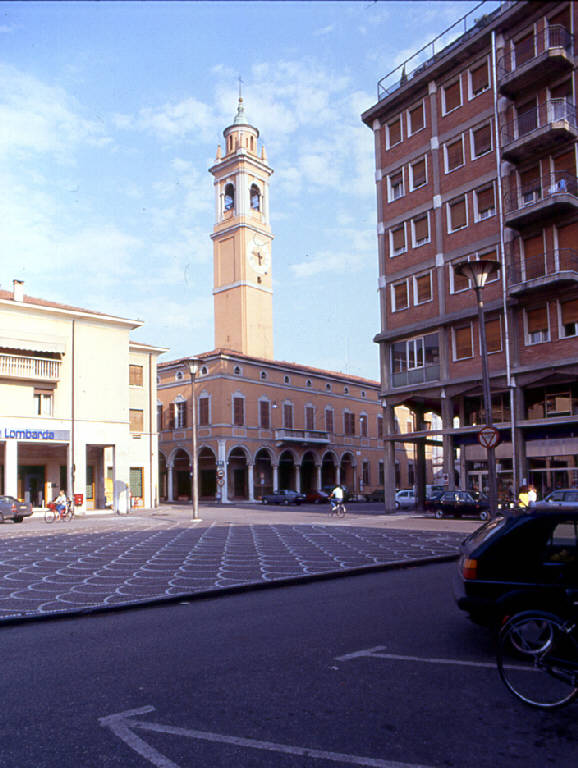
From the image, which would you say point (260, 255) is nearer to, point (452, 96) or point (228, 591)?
point (452, 96)

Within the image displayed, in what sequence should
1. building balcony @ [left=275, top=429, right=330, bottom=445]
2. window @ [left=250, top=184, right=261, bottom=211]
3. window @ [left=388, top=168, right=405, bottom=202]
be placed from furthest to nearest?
window @ [left=250, top=184, right=261, bottom=211] < building balcony @ [left=275, top=429, right=330, bottom=445] < window @ [left=388, top=168, right=405, bottom=202]

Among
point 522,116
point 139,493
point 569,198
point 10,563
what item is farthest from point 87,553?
point 139,493

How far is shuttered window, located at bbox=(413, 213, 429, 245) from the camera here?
3400 cm

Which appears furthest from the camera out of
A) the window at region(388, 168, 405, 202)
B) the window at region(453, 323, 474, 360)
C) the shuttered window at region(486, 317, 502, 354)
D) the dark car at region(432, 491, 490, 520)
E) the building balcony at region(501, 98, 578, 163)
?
the window at region(388, 168, 405, 202)

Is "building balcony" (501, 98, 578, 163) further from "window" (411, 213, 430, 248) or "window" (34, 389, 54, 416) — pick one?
"window" (34, 389, 54, 416)

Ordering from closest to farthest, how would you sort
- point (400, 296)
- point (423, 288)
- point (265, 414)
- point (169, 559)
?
1. point (169, 559)
2. point (423, 288)
3. point (400, 296)
4. point (265, 414)

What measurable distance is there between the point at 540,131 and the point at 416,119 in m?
9.34

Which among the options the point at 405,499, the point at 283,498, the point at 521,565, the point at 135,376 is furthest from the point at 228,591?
the point at 283,498

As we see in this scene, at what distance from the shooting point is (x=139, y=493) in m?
44.9

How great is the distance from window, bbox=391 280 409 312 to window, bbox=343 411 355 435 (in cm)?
3386

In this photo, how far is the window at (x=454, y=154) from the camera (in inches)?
1275

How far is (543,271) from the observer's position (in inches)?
1101

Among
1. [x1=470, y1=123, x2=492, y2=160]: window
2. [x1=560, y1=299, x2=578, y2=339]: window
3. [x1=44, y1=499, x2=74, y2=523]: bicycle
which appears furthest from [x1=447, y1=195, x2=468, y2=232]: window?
[x1=44, y1=499, x2=74, y2=523]: bicycle

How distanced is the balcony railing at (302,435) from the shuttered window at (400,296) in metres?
25.8
